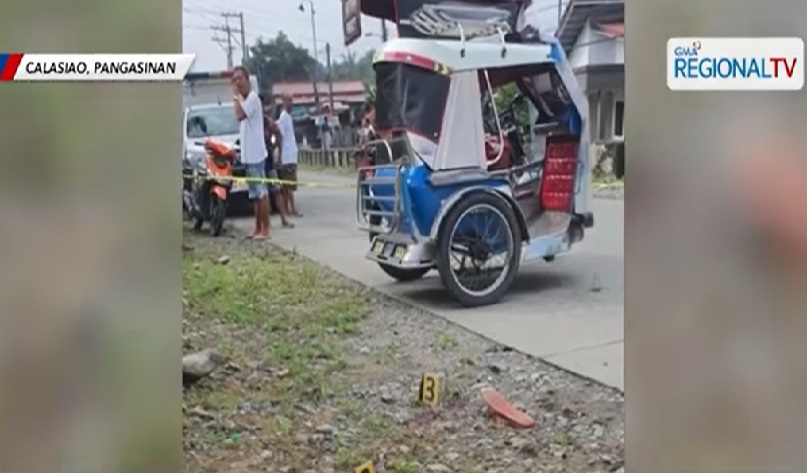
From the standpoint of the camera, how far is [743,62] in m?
3.14

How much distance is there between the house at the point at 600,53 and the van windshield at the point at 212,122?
1067 mm

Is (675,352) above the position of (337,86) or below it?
below

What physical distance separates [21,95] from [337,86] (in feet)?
3.14

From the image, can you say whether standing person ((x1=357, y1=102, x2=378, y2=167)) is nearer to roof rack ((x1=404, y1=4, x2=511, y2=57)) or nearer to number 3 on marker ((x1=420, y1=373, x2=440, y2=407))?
roof rack ((x1=404, y1=4, x2=511, y2=57))

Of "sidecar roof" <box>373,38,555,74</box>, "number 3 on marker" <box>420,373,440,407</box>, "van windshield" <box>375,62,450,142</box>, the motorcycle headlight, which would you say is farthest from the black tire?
"number 3 on marker" <box>420,373,440,407</box>

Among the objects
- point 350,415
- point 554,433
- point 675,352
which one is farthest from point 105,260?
point 675,352

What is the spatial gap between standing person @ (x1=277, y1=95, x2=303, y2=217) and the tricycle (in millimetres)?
219

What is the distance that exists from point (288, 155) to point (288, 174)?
0.06m

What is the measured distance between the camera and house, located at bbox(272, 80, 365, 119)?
3.39m

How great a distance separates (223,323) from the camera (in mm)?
3406

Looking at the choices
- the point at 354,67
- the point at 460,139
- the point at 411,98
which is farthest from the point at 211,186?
the point at 460,139

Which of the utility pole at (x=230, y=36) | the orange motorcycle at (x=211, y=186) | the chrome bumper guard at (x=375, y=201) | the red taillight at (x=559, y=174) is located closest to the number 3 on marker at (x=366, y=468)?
the chrome bumper guard at (x=375, y=201)

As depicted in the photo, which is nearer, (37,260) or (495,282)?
(37,260)

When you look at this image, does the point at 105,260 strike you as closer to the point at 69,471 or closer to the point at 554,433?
the point at 69,471
